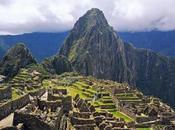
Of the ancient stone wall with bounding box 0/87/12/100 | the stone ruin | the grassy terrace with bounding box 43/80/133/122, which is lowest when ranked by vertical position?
the grassy terrace with bounding box 43/80/133/122

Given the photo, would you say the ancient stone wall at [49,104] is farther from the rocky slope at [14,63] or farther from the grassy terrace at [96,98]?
the rocky slope at [14,63]

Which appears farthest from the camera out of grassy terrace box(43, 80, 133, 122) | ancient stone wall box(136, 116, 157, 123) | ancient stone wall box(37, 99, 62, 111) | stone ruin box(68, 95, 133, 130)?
grassy terrace box(43, 80, 133, 122)

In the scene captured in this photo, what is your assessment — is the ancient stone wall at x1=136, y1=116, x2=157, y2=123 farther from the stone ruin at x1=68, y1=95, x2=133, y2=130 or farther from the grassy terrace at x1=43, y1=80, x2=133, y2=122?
the stone ruin at x1=68, y1=95, x2=133, y2=130

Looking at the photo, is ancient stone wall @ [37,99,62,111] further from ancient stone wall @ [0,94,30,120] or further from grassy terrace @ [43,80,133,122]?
grassy terrace @ [43,80,133,122]

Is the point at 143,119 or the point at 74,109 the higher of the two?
the point at 74,109

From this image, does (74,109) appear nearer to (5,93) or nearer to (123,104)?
(5,93)

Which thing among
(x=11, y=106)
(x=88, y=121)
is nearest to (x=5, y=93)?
(x=88, y=121)

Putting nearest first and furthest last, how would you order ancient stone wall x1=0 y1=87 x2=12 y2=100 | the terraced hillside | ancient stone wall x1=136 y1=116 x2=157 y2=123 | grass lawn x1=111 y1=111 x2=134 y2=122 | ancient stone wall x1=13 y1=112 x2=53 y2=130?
ancient stone wall x1=13 y1=112 x2=53 y2=130 < ancient stone wall x1=0 y1=87 x2=12 y2=100 < ancient stone wall x1=136 y1=116 x2=157 y2=123 < the terraced hillside < grass lawn x1=111 y1=111 x2=134 y2=122

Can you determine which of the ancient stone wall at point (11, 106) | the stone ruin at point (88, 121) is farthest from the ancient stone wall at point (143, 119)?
the ancient stone wall at point (11, 106)

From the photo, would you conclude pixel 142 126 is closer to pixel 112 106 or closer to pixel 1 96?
pixel 112 106

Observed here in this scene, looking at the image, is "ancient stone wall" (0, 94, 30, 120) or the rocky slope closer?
"ancient stone wall" (0, 94, 30, 120)

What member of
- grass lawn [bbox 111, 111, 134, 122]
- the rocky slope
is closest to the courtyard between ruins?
grass lawn [bbox 111, 111, 134, 122]

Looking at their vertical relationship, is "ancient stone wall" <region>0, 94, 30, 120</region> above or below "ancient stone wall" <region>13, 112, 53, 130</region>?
below
